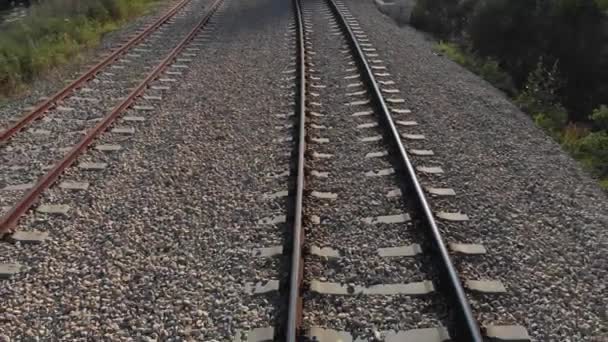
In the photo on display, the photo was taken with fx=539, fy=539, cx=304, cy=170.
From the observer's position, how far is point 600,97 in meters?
10.4

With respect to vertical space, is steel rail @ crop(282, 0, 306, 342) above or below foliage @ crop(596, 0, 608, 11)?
below

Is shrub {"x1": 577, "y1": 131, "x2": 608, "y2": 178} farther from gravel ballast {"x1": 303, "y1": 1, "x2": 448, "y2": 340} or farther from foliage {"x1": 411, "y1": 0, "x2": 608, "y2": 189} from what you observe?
gravel ballast {"x1": 303, "y1": 1, "x2": 448, "y2": 340}

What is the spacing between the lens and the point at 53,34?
1284 cm

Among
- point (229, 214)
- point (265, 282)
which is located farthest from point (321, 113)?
point (265, 282)

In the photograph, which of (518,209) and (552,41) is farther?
(552,41)

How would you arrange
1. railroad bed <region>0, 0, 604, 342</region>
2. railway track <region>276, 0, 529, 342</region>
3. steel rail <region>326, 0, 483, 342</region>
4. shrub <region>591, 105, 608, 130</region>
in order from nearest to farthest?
steel rail <region>326, 0, 483, 342</region> < railway track <region>276, 0, 529, 342</region> < railroad bed <region>0, 0, 604, 342</region> < shrub <region>591, 105, 608, 130</region>

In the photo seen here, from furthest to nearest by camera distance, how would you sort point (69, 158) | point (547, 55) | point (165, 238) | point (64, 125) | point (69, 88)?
point (547, 55), point (69, 88), point (64, 125), point (69, 158), point (165, 238)

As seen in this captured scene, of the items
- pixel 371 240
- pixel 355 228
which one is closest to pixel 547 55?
pixel 355 228

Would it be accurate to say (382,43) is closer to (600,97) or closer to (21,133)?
(600,97)

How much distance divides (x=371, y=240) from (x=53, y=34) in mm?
11068

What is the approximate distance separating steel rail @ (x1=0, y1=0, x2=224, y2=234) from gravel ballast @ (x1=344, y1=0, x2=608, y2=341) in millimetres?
4024

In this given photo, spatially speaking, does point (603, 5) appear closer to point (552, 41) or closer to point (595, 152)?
point (552, 41)

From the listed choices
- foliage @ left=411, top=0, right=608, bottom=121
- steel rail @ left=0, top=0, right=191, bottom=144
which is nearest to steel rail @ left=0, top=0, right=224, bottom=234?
steel rail @ left=0, top=0, right=191, bottom=144

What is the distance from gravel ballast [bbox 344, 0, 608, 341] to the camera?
13.2 feet
